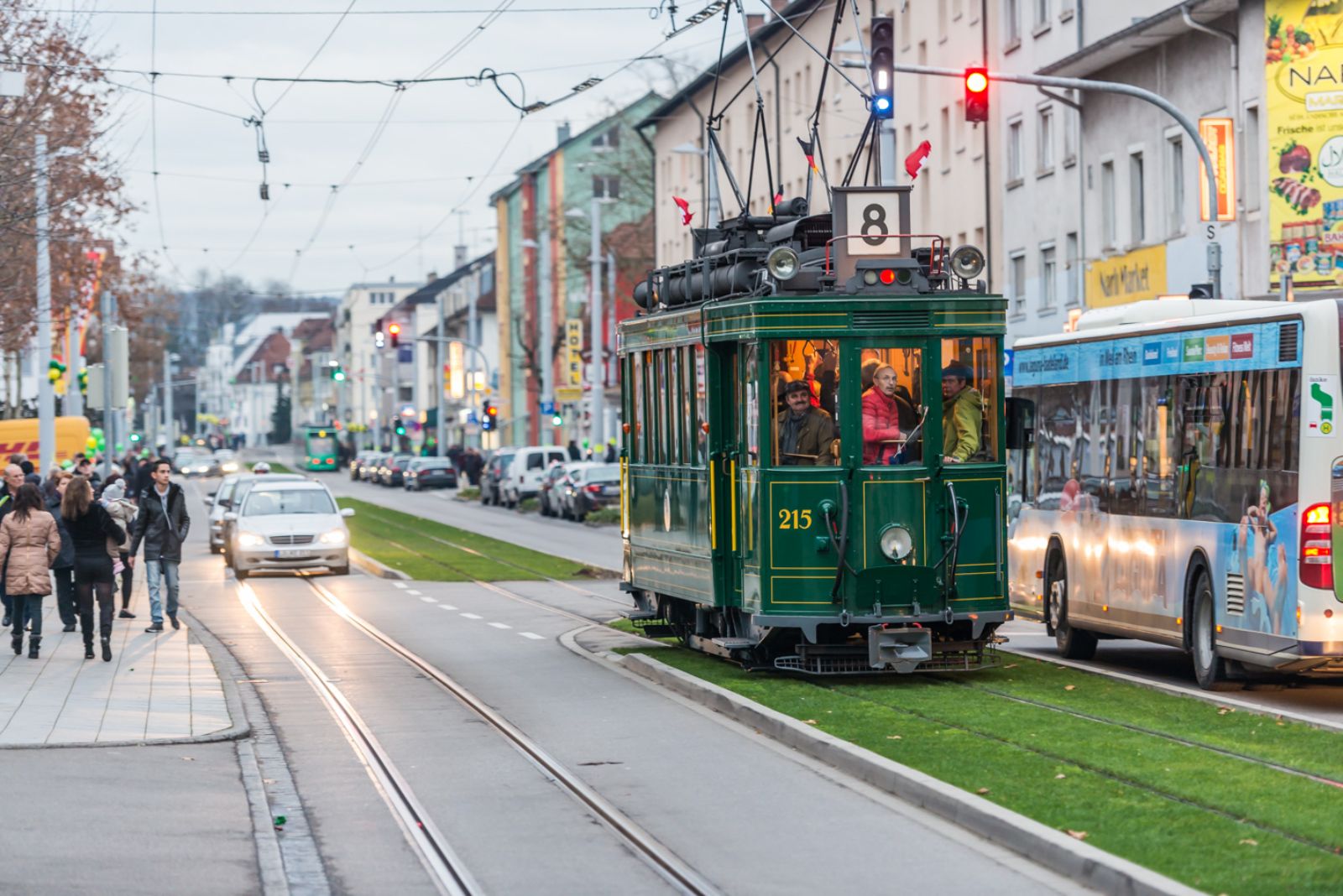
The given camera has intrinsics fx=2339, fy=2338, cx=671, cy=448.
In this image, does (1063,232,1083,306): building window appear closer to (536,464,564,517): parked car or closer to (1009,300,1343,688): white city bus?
(536,464,564,517): parked car

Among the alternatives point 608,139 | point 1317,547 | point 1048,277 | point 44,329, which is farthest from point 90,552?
point 608,139

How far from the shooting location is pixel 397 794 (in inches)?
475

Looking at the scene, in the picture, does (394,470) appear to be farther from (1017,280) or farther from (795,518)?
(795,518)

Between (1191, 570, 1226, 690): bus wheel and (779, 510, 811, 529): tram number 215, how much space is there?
2835mm

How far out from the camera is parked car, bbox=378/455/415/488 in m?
99.8

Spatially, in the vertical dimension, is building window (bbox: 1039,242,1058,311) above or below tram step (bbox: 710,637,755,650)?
above

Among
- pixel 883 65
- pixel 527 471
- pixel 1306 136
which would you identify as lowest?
pixel 527 471

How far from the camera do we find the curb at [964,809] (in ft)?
27.9

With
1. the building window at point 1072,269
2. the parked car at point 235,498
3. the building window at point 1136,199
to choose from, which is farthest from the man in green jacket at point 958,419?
the building window at point 1072,269

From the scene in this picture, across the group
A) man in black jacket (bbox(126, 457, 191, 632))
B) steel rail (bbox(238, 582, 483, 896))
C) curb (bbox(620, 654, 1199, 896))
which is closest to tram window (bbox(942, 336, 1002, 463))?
curb (bbox(620, 654, 1199, 896))

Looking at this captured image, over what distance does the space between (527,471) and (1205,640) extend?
55.3m

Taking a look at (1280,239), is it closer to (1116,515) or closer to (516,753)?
(1116,515)

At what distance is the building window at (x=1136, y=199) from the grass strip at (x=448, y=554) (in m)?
12.3

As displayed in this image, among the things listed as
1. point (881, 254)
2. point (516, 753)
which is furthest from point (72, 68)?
point (516, 753)
